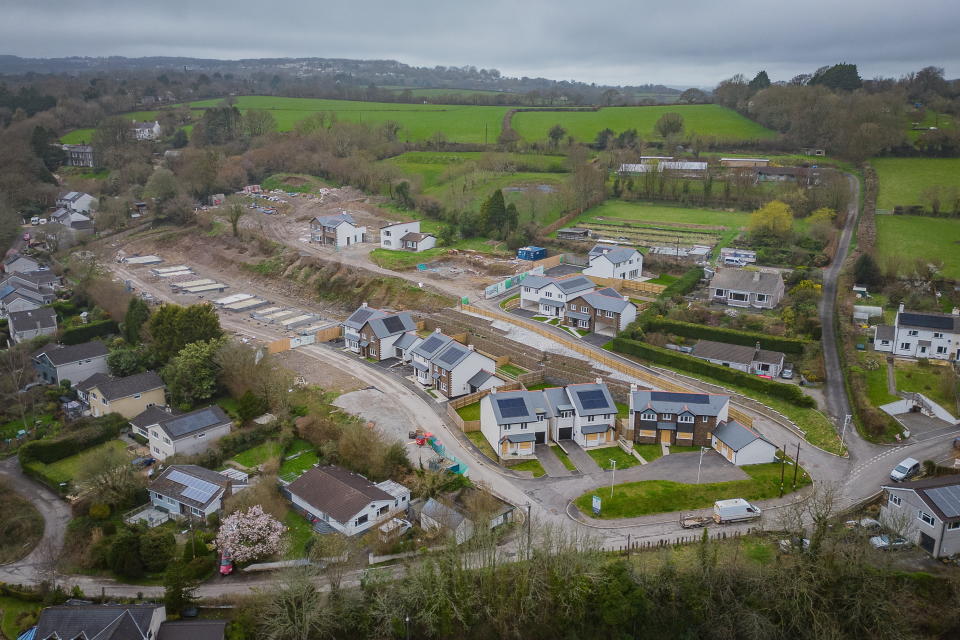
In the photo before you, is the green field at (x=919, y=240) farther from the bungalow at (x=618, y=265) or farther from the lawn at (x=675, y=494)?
the lawn at (x=675, y=494)

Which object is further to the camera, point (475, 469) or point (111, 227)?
point (111, 227)

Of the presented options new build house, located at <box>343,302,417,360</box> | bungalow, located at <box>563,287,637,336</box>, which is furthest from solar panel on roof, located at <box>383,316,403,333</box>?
bungalow, located at <box>563,287,637,336</box>

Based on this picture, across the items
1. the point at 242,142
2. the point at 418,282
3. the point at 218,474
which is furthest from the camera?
the point at 242,142

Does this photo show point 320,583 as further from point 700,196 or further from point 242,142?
point 242,142

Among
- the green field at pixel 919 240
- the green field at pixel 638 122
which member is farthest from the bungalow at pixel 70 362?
the green field at pixel 638 122

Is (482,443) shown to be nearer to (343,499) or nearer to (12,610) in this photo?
(343,499)

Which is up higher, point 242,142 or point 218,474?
point 242,142

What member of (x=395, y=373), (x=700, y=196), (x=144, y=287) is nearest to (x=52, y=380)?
(x=144, y=287)
